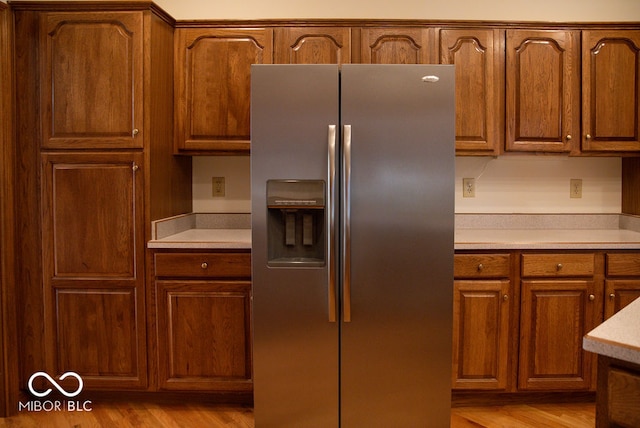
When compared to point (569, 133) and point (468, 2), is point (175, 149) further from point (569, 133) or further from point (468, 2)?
point (569, 133)

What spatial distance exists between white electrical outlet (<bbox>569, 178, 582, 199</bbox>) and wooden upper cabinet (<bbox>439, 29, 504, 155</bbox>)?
70 centimetres

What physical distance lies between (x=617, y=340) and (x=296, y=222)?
4.49 feet

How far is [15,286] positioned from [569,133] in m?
2.96

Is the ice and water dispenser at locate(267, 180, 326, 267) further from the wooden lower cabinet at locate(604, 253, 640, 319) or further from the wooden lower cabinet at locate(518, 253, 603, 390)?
the wooden lower cabinet at locate(604, 253, 640, 319)

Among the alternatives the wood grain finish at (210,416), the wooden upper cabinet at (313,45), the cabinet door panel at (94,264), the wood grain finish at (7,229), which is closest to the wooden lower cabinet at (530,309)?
the wood grain finish at (210,416)

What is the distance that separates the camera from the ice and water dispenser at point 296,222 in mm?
2002

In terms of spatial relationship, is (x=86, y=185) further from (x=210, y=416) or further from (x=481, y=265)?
(x=481, y=265)

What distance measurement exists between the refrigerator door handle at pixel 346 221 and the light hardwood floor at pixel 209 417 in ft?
2.80

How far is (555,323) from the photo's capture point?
2.38m

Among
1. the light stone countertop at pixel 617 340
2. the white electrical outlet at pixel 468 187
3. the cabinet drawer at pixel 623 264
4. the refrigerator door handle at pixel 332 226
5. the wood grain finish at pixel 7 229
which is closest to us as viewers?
the light stone countertop at pixel 617 340

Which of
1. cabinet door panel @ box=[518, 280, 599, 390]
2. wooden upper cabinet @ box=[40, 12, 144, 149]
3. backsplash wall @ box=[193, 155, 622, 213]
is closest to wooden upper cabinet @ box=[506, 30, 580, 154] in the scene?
backsplash wall @ box=[193, 155, 622, 213]

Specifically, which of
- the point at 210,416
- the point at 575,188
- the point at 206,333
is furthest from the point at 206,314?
the point at 575,188

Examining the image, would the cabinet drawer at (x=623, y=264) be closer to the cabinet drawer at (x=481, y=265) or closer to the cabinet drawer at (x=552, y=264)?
the cabinet drawer at (x=552, y=264)

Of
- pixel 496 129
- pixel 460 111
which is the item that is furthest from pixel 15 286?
pixel 496 129
